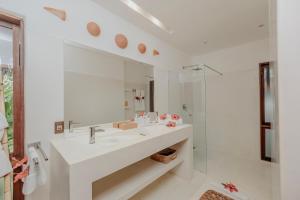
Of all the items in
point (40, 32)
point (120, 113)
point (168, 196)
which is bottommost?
point (168, 196)

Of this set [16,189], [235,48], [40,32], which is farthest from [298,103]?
[235,48]

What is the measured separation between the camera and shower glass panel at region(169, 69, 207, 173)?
2490 mm

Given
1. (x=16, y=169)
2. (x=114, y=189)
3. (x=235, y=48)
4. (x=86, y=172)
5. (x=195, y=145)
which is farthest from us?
(x=235, y=48)

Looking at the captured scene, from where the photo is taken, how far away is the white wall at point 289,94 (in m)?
0.49

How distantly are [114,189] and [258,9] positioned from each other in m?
2.71

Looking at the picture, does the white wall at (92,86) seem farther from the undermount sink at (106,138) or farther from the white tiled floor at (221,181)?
the white tiled floor at (221,181)

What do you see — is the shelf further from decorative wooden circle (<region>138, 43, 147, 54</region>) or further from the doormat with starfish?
decorative wooden circle (<region>138, 43, 147, 54</region>)

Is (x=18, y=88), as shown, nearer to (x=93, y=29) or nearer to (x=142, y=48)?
(x=93, y=29)

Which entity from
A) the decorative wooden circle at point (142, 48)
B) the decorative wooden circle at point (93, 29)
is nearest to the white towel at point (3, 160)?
the decorative wooden circle at point (93, 29)

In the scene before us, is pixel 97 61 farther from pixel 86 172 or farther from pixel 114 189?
pixel 114 189

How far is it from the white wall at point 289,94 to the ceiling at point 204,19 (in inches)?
53.7

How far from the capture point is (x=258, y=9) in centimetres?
170

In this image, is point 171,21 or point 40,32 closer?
point 40,32

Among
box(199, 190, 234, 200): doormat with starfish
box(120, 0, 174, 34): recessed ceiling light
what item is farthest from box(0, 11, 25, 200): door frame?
box(199, 190, 234, 200): doormat with starfish
